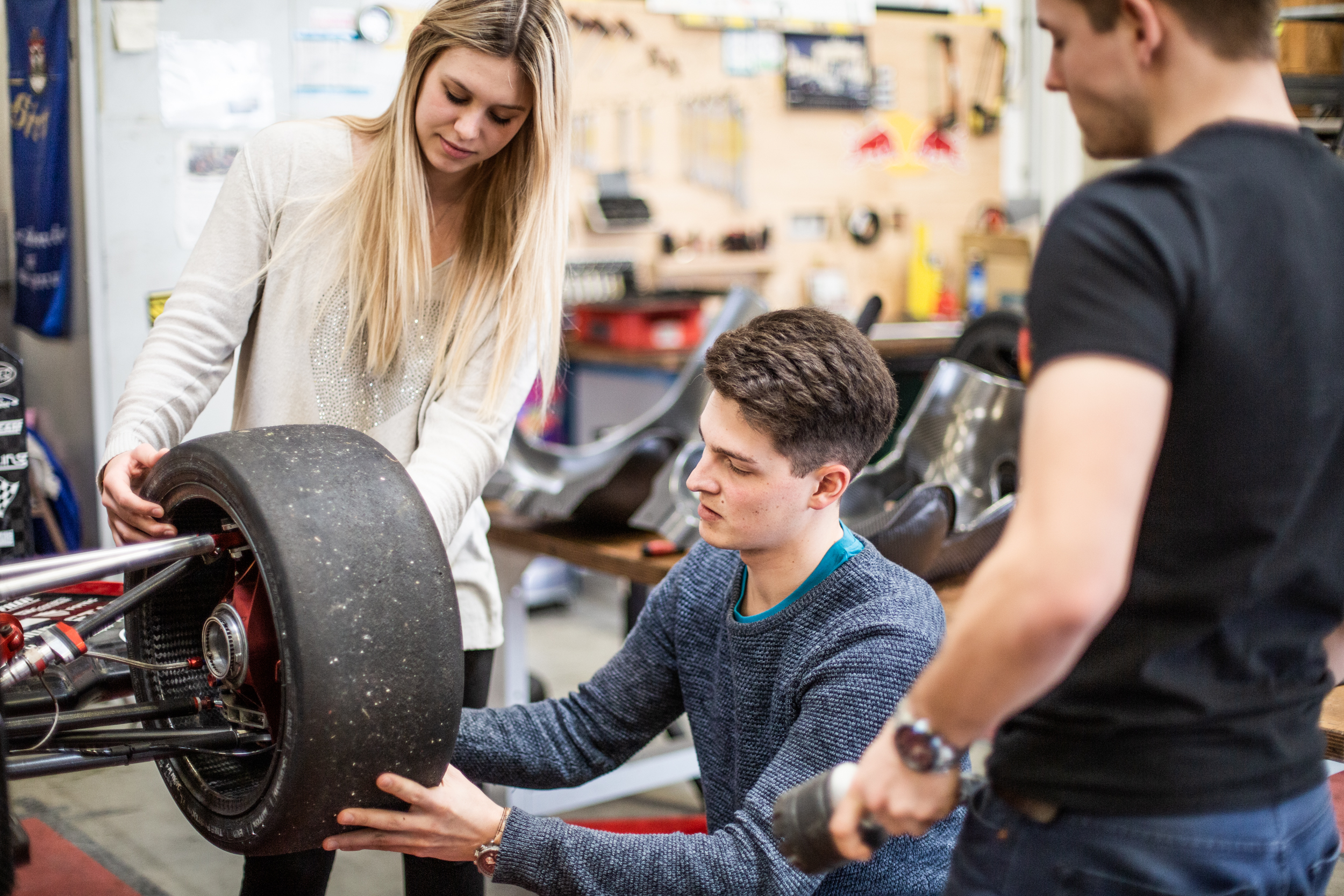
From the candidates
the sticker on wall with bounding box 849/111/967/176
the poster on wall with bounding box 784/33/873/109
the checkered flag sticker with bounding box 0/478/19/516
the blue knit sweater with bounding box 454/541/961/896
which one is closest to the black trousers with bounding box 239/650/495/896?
the blue knit sweater with bounding box 454/541/961/896

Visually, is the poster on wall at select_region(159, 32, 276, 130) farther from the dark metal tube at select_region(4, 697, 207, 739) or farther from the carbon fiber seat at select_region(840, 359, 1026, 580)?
the dark metal tube at select_region(4, 697, 207, 739)

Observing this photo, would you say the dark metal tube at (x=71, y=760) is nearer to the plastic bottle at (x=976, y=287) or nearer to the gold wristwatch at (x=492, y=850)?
the gold wristwatch at (x=492, y=850)

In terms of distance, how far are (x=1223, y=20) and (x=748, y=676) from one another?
77 cm

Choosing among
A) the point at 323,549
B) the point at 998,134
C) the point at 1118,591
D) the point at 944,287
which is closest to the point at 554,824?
the point at 323,549

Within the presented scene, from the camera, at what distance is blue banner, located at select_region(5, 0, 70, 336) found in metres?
2.96

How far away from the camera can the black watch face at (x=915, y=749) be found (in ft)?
2.56

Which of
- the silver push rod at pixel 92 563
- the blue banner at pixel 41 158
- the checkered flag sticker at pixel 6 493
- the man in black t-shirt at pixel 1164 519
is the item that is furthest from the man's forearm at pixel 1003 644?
the blue banner at pixel 41 158

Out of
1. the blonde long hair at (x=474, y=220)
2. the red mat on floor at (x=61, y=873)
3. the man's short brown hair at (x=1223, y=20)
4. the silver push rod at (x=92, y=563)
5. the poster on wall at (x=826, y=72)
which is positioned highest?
the poster on wall at (x=826, y=72)

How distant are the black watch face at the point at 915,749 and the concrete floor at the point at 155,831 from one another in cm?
184

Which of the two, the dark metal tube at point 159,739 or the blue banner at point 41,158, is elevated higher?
the blue banner at point 41,158

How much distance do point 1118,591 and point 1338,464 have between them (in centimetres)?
22

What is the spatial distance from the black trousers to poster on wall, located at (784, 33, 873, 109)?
14.2 feet

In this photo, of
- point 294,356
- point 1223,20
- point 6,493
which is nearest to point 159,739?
point 294,356

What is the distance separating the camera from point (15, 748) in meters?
1.14
